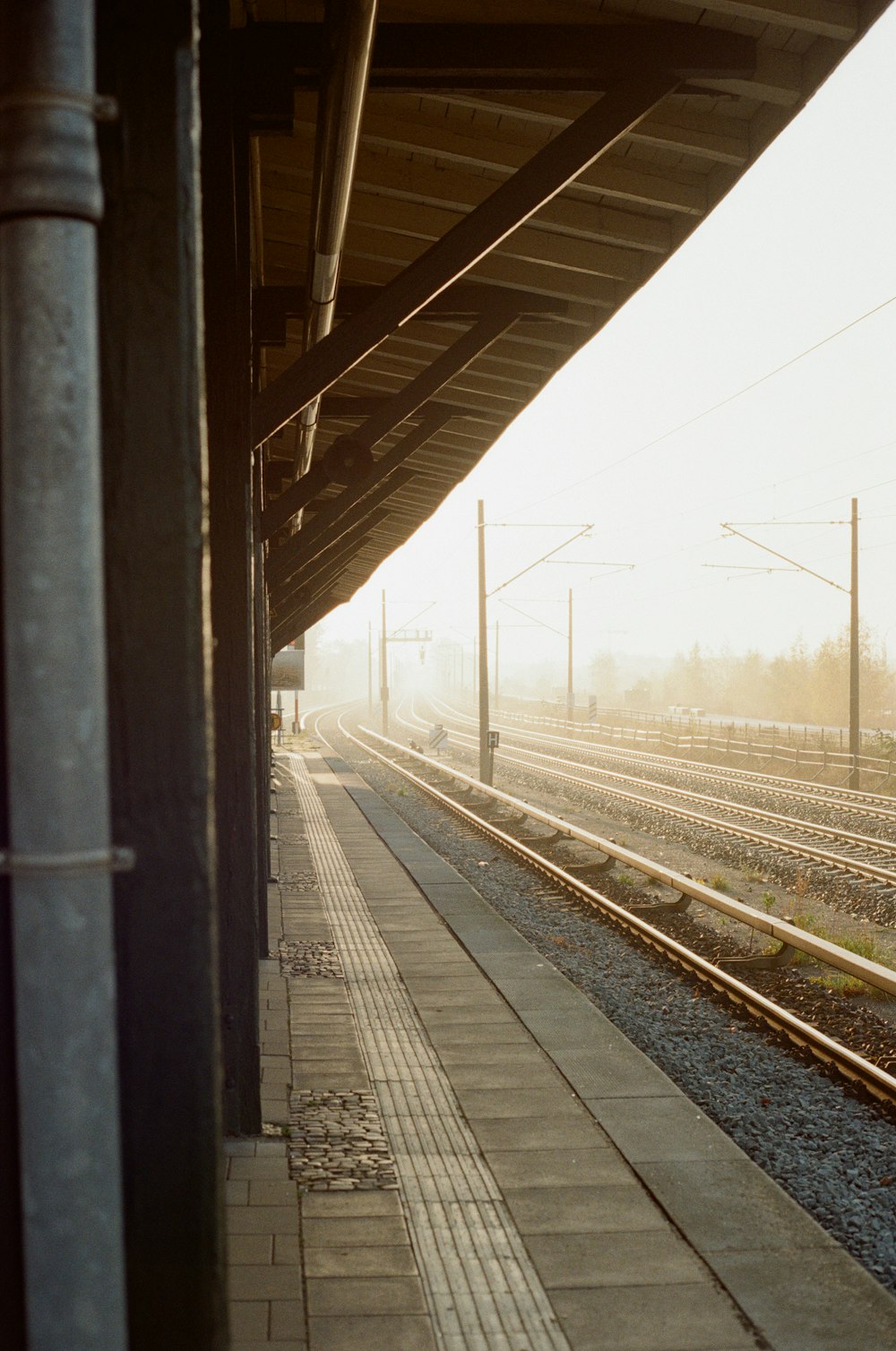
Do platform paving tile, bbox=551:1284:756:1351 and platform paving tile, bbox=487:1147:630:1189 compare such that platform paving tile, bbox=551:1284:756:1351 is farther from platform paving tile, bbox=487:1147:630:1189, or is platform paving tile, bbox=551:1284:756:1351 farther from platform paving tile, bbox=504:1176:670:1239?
platform paving tile, bbox=487:1147:630:1189

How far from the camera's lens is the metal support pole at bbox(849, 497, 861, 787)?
24766 mm

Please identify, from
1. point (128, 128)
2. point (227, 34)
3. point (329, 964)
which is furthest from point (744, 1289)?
point (329, 964)

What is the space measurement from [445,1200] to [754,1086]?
2.60 metres

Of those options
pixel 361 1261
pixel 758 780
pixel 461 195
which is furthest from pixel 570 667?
pixel 361 1261

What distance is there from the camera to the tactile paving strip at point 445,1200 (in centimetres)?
364

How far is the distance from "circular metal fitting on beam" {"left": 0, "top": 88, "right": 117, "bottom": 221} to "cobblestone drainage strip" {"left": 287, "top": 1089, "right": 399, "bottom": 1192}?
13.7ft

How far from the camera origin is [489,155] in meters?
4.76

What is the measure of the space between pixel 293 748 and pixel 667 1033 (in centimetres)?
3204

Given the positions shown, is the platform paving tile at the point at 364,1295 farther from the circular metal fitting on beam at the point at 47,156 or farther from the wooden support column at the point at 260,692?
the circular metal fitting on beam at the point at 47,156

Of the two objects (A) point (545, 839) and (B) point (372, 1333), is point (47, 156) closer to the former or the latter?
(B) point (372, 1333)

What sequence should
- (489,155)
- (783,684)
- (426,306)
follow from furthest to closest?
1. (783,684)
2. (426,306)
3. (489,155)

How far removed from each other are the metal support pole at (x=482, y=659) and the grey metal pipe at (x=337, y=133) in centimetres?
1955

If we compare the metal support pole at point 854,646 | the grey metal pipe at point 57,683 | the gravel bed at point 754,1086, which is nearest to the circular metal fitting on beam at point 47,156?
the grey metal pipe at point 57,683

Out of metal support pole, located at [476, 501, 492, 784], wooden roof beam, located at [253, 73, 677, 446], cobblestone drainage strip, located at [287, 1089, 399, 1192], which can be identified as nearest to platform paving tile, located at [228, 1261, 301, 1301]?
cobblestone drainage strip, located at [287, 1089, 399, 1192]
